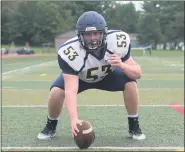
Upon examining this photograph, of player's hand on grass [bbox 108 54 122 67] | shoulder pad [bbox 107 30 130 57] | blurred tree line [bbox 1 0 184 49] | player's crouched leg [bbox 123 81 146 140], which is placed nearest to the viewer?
player's hand on grass [bbox 108 54 122 67]

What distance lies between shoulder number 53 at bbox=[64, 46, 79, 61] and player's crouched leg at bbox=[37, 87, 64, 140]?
0.48 metres

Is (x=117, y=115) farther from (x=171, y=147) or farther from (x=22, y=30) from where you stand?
(x=22, y=30)

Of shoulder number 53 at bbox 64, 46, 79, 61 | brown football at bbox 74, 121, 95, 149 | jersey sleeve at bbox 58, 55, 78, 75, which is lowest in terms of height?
brown football at bbox 74, 121, 95, 149

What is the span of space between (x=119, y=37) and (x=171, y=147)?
1.15 metres

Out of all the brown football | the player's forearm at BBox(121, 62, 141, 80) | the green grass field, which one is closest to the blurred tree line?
the green grass field

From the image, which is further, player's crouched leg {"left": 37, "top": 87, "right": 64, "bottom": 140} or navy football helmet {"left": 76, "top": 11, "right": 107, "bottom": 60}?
player's crouched leg {"left": 37, "top": 87, "right": 64, "bottom": 140}

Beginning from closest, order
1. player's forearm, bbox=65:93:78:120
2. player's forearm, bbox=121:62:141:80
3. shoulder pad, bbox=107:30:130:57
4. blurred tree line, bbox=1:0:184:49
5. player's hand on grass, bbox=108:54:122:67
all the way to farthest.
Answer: player's forearm, bbox=65:93:78:120
player's hand on grass, bbox=108:54:122:67
player's forearm, bbox=121:62:141:80
shoulder pad, bbox=107:30:130:57
blurred tree line, bbox=1:0:184:49

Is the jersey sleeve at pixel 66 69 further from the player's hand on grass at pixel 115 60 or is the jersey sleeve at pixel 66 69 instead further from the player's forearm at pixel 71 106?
the player's hand on grass at pixel 115 60

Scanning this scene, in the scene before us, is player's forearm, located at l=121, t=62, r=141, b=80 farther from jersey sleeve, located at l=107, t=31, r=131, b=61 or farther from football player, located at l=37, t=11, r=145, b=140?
jersey sleeve, located at l=107, t=31, r=131, b=61

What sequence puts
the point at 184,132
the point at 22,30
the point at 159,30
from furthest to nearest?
the point at 159,30 → the point at 22,30 → the point at 184,132

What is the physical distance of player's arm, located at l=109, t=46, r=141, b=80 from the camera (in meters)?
3.78

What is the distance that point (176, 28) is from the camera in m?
65.1

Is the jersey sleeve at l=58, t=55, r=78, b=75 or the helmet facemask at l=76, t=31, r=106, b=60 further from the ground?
the helmet facemask at l=76, t=31, r=106, b=60

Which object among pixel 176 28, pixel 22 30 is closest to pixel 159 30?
pixel 176 28
